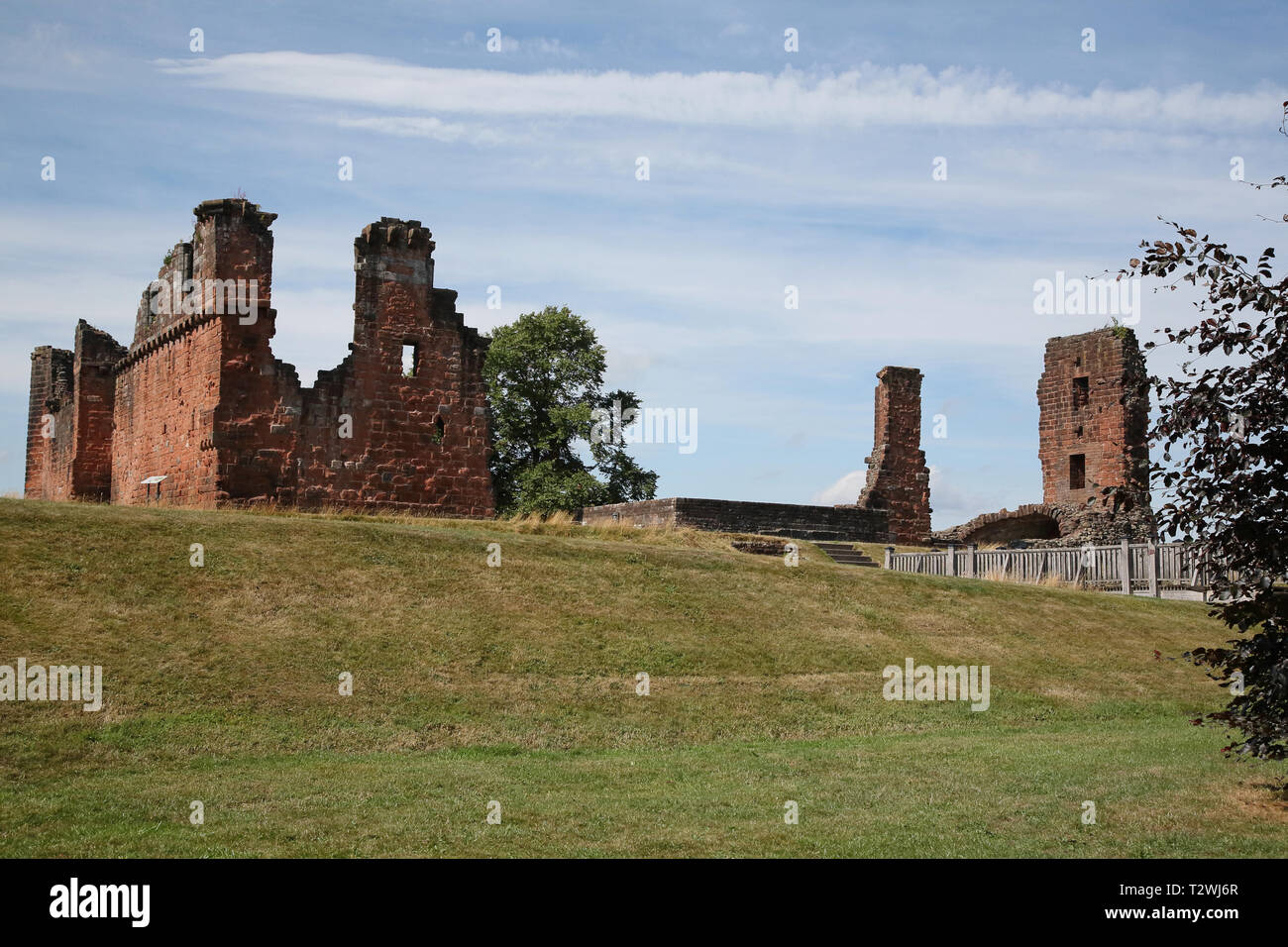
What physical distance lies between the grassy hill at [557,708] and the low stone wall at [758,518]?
8.81 m

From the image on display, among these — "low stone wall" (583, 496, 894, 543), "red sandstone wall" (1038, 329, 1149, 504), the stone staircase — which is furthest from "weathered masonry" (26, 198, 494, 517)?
"red sandstone wall" (1038, 329, 1149, 504)

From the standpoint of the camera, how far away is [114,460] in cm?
3228

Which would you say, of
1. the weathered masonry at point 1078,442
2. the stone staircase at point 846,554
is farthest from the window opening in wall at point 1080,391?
the stone staircase at point 846,554

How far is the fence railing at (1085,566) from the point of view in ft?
88.7

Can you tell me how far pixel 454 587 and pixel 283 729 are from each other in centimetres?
551

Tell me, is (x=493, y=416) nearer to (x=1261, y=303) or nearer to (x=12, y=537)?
(x=12, y=537)

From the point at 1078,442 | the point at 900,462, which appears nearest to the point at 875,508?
the point at 900,462

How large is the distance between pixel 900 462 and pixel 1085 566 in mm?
10543

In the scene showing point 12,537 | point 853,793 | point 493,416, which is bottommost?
point 853,793

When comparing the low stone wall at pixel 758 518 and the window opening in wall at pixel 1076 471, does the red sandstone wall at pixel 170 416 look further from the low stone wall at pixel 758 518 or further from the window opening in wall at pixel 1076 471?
the window opening in wall at pixel 1076 471

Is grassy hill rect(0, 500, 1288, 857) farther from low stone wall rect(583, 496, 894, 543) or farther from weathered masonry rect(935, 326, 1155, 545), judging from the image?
weathered masonry rect(935, 326, 1155, 545)

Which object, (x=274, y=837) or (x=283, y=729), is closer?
(x=274, y=837)

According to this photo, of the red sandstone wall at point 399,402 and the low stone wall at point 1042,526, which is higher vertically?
the red sandstone wall at point 399,402

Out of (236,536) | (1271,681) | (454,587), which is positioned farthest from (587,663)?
(1271,681)
